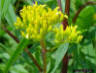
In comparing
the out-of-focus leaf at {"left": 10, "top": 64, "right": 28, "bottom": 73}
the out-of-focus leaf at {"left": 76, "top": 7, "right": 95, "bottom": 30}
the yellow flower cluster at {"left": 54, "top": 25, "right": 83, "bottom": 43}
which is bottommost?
the yellow flower cluster at {"left": 54, "top": 25, "right": 83, "bottom": 43}

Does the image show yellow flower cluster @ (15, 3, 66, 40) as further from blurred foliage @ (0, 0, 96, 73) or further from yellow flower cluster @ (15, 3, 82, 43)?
blurred foliage @ (0, 0, 96, 73)

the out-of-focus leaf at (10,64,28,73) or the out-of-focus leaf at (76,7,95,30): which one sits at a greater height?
the out-of-focus leaf at (76,7,95,30)

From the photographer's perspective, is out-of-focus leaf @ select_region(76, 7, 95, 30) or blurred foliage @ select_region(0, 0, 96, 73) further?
out-of-focus leaf @ select_region(76, 7, 95, 30)

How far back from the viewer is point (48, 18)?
0.84 meters

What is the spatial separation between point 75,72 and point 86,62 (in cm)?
8

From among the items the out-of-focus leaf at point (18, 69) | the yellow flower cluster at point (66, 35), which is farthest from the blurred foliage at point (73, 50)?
the yellow flower cluster at point (66, 35)

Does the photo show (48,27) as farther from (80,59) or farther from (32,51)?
(80,59)

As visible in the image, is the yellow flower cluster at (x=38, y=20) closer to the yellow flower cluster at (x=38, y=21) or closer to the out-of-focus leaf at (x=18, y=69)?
the yellow flower cluster at (x=38, y=21)

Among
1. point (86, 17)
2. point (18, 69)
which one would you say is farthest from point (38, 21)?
point (86, 17)

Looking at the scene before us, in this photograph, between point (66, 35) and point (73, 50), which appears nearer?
point (66, 35)

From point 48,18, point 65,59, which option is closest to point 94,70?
point 65,59

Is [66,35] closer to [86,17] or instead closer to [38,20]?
[38,20]

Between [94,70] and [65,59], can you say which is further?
[94,70]

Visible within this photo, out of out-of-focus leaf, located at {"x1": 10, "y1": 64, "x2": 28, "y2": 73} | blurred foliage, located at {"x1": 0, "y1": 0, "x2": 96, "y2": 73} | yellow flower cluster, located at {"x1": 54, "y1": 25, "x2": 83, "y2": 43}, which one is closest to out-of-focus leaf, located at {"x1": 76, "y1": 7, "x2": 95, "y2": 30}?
blurred foliage, located at {"x1": 0, "y1": 0, "x2": 96, "y2": 73}
